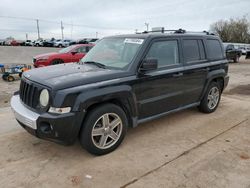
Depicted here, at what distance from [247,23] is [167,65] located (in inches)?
2742

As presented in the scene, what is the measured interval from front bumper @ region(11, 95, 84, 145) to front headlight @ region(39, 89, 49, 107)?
0.14m

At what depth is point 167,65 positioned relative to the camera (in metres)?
4.08

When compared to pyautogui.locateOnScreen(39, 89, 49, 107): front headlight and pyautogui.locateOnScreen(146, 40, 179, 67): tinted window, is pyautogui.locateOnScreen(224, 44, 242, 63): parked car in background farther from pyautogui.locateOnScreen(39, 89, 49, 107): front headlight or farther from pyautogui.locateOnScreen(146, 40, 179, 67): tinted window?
pyautogui.locateOnScreen(39, 89, 49, 107): front headlight

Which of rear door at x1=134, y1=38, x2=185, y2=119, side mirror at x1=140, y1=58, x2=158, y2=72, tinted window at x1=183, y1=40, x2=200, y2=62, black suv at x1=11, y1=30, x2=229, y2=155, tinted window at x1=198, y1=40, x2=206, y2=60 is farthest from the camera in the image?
tinted window at x1=198, y1=40, x2=206, y2=60

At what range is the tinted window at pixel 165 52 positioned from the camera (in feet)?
12.7

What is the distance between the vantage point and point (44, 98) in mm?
2986

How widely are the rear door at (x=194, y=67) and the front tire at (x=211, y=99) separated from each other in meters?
0.29

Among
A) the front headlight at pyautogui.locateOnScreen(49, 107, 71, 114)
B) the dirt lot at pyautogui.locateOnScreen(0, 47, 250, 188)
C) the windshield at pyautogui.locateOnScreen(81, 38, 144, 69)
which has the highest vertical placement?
the windshield at pyautogui.locateOnScreen(81, 38, 144, 69)

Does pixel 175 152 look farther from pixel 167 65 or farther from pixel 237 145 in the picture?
pixel 167 65

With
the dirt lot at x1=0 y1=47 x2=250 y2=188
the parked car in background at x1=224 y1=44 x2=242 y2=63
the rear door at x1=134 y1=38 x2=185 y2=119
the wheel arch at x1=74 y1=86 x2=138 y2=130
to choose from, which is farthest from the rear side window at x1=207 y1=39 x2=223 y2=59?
the parked car in background at x1=224 y1=44 x2=242 y2=63

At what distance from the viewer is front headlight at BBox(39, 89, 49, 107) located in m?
2.95

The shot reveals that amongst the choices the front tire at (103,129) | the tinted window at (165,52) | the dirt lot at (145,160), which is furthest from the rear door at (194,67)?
the front tire at (103,129)

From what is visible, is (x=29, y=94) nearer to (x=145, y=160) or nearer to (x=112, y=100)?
(x=112, y=100)

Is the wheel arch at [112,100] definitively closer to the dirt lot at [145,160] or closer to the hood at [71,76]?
the hood at [71,76]
